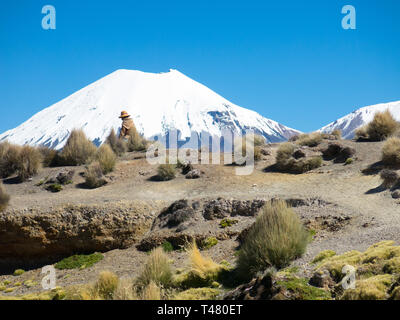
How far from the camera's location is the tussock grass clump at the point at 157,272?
28.6ft

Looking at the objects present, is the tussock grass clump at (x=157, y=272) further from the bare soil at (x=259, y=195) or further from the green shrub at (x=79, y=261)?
the green shrub at (x=79, y=261)

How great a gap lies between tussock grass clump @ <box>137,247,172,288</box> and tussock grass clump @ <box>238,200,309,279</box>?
1.56 m

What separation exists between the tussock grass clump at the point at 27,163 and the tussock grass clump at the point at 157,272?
13.7m

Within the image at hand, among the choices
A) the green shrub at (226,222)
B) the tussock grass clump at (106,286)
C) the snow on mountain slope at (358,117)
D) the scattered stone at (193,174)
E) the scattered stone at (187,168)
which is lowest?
the tussock grass clump at (106,286)

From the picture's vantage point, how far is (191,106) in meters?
161

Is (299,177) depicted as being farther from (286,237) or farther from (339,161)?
(286,237)

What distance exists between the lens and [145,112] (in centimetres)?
15225

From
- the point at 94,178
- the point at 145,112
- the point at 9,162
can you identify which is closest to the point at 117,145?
the point at 94,178

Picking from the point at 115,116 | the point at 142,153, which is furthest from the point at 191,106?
the point at 142,153

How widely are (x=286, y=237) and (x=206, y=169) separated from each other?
11.5 m

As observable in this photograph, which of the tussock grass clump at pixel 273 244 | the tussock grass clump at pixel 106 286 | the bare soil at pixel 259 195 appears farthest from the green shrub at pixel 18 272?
the tussock grass clump at pixel 273 244

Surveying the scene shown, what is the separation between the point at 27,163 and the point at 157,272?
47.3 feet

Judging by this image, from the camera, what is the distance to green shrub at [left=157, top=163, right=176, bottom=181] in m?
19.7

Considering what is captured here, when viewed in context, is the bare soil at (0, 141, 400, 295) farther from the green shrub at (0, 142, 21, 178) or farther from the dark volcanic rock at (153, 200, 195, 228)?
the green shrub at (0, 142, 21, 178)
